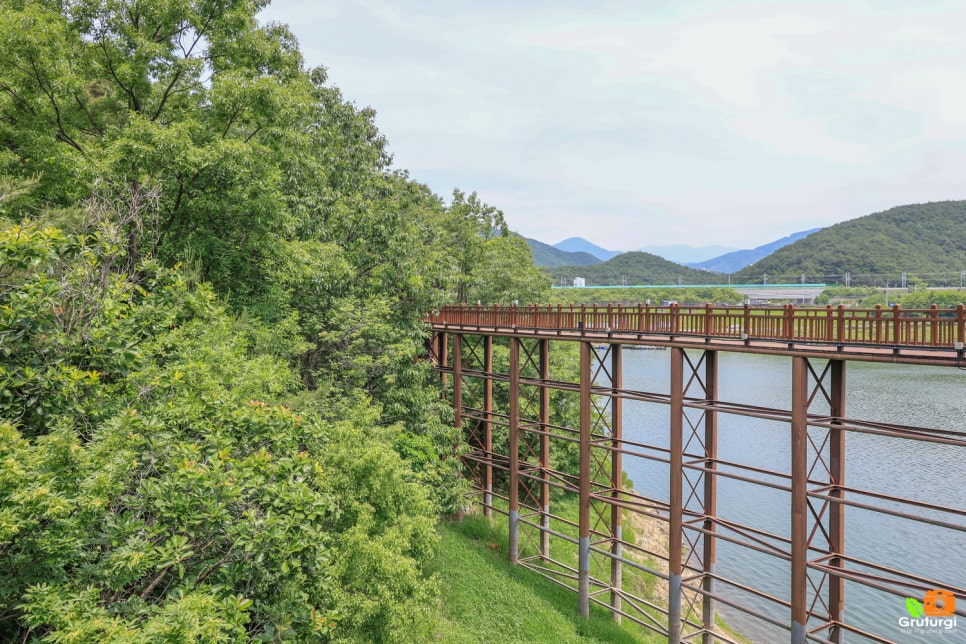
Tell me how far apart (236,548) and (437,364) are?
14.8 m

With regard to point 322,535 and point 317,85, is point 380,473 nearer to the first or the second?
point 322,535

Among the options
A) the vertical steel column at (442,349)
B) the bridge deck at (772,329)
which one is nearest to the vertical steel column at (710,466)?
the bridge deck at (772,329)

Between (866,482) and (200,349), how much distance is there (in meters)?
27.6

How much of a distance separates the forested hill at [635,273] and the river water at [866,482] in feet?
283

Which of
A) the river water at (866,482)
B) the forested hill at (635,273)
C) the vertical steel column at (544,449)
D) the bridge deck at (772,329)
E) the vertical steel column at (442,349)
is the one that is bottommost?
the river water at (866,482)

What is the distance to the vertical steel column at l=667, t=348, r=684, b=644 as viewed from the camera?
43.5 feet

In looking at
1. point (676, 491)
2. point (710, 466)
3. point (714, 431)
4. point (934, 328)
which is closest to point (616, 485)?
point (710, 466)

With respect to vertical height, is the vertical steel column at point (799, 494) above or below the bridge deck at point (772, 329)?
below

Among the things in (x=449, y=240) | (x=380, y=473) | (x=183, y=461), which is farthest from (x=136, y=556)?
(x=449, y=240)

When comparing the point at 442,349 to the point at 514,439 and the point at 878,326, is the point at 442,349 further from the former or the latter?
the point at 878,326

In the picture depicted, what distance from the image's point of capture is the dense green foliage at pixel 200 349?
593 centimetres

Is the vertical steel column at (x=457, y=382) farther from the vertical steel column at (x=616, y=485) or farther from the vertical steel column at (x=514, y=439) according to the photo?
the vertical steel column at (x=616, y=485)

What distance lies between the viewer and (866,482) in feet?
83.1

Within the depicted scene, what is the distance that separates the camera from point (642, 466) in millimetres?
34688
